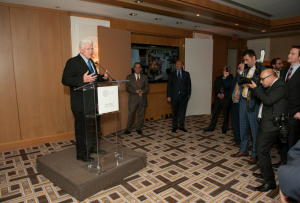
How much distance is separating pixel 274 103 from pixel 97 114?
1966 mm

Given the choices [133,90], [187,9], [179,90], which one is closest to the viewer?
[187,9]

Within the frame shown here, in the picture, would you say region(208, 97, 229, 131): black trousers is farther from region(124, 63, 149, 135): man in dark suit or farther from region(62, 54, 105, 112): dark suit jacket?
region(62, 54, 105, 112): dark suit jacket

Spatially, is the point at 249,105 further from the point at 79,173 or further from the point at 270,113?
the point at 79,173

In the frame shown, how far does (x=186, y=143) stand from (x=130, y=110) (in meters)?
1.49

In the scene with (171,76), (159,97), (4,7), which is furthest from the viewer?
(159,97)

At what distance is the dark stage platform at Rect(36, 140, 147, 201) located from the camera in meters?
2.33

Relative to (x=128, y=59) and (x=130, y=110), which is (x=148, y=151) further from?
(x=128, y=59)

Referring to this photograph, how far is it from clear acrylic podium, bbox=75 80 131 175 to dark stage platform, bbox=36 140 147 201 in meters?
0.08

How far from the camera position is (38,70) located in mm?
4109

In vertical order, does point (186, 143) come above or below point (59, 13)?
Result: below

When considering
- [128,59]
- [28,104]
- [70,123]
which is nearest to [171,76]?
[128,59]

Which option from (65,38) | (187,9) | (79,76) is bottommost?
(79,76)

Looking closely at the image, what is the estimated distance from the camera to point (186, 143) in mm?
4180

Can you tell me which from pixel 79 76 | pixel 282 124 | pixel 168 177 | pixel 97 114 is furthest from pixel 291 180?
pixel 79 76
